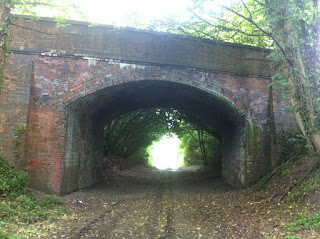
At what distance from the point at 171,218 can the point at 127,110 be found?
292 inches

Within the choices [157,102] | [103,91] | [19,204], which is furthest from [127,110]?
[19,204]

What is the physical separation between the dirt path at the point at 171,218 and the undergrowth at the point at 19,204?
21.3 inches

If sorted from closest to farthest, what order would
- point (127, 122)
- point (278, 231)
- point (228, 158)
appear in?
point (278, 231)
point (228, 158)
point (127, 122)

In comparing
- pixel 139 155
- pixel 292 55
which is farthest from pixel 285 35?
pixel 139 155

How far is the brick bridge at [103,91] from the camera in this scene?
8.37 meters

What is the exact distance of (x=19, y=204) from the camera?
627cm

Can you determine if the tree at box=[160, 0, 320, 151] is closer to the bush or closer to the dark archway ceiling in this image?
the dark archway ceiling

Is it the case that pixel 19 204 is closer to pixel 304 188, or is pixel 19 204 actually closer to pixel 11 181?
pixel 11 181

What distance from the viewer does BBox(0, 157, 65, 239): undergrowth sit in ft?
17.9

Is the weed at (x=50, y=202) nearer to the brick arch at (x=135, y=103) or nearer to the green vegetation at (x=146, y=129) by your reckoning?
the brick arch at (x=135, y=103)

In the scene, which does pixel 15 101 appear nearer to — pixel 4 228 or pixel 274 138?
pixel 4 228

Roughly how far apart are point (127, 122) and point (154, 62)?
322 inches

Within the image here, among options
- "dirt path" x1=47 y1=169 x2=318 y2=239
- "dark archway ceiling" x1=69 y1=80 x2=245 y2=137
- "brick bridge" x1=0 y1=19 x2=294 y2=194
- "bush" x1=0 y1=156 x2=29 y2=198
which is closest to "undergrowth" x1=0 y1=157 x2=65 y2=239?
"bush" x1=0 y1=156 x2=29 y2=198

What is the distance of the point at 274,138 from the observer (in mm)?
10211
